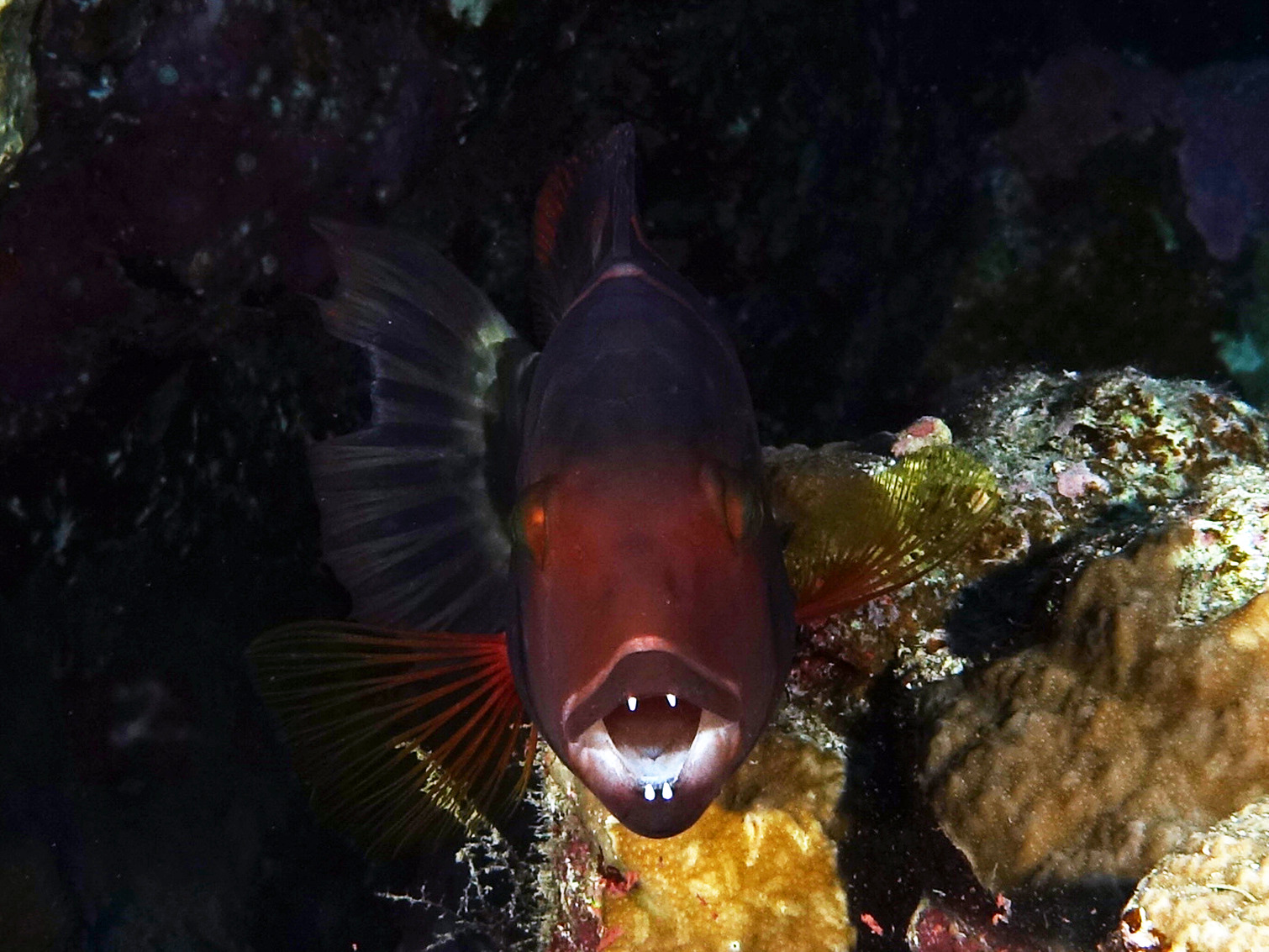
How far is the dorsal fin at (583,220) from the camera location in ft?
11.1

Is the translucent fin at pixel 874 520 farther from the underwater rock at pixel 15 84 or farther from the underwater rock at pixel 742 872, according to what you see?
the underwater rock at pixel 15 84

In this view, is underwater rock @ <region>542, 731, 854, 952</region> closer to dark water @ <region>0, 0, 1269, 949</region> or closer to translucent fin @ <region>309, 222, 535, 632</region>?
dark water @ <region>0, 0, 1269, 949</region>

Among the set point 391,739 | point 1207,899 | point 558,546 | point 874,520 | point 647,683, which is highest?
point 558,546

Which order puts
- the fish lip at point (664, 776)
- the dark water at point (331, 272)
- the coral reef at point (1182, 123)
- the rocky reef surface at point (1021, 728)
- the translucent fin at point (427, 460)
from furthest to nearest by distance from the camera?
the coral reef at point (1182, 123) < the translucent fin at point (427, 460) < the dark water at point (331, 272) < the rocky reef surface at point (1021, 728) < the fish lip at point (664, 776)

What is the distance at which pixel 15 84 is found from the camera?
3047mm

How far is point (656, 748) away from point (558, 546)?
527 mm

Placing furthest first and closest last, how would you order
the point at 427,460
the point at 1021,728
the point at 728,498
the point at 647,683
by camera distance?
the point at 427,460 → the point at 1021,728 → the point at 728,498 → the point at 647,683

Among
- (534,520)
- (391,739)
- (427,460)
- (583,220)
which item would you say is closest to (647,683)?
(534,520)

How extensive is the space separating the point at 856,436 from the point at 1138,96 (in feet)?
8.64

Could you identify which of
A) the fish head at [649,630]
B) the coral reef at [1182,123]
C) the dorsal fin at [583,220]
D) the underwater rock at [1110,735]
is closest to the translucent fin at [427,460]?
the dorsal fin at [583,220]

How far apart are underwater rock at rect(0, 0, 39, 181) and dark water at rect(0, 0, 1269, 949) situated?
7 cm

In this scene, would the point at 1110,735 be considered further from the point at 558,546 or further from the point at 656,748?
the point at 558,546

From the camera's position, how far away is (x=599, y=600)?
7.24ft

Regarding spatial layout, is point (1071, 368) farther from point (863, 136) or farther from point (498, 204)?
point (498, 204)
